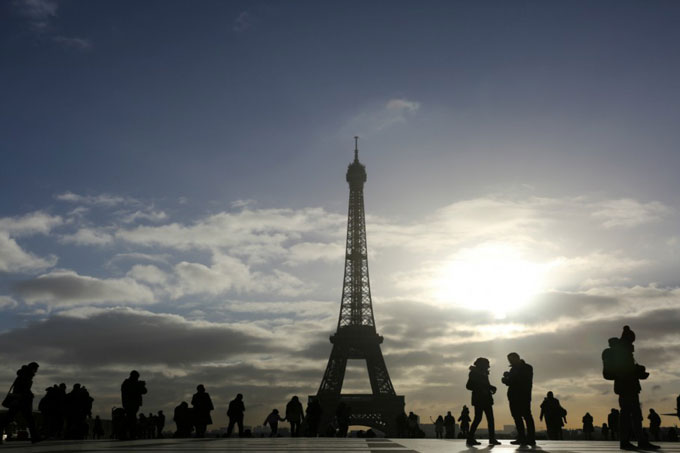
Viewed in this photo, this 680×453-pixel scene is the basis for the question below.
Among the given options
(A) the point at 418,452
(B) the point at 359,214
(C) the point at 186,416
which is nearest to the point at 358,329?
(B) the point at 359,214

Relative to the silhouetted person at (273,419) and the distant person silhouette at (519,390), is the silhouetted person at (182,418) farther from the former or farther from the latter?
the distant person silhouette at (519,390)

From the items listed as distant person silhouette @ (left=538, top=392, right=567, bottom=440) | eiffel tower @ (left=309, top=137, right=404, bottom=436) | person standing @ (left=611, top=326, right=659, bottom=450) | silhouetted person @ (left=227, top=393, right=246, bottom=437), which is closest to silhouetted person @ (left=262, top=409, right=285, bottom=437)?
silhouetted person @ (left=227, top=393, right=246, bottom=437)

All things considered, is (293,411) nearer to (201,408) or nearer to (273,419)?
(273,419)

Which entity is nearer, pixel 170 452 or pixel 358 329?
pixel 170 452

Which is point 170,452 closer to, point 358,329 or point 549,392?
point 549,392

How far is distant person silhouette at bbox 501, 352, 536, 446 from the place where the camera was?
14.8 m

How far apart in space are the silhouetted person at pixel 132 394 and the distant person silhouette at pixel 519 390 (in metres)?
10.4

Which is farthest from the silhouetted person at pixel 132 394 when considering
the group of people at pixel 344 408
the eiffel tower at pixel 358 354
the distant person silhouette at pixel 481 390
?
the eiffel tower at pixel 358 354

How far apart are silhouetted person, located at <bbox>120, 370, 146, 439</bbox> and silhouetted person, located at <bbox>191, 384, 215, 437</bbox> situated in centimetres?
674

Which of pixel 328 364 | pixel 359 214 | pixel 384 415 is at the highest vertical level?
pixel 359 214

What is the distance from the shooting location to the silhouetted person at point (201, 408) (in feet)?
87.7

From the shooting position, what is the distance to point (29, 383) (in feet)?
55.5

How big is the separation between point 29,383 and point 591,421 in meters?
32.4

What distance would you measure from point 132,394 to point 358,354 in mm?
75300
